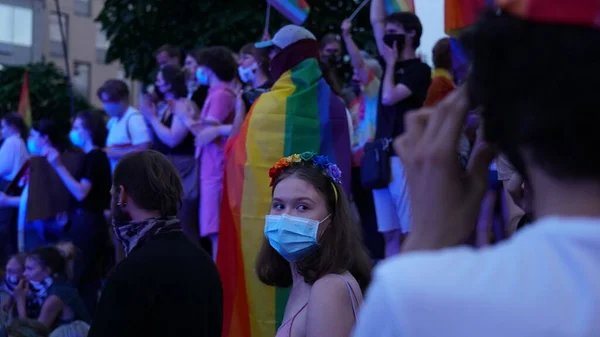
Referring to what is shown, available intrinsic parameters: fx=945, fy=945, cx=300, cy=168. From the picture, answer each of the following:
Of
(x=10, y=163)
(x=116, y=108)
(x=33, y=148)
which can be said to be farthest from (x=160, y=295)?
(x=10, y=163)

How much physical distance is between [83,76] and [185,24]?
89.2 feet

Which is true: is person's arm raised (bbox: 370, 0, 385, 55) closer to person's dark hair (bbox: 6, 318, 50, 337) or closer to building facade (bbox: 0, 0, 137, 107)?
person's dark hair (bbox: 6, 318, 50, 337)

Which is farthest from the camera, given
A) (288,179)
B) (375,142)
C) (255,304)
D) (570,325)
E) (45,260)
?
(45,260)

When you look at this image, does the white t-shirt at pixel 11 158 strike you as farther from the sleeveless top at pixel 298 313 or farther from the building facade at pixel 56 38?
the building facade at pixel 56 38

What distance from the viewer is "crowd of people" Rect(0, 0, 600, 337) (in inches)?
51.3

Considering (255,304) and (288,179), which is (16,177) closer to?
(255,304)

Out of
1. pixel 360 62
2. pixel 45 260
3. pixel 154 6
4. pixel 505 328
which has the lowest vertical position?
pixel 45 260

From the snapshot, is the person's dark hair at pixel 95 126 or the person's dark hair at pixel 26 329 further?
the person's dark hair at pixel 95 126

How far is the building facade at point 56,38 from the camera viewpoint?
115ft

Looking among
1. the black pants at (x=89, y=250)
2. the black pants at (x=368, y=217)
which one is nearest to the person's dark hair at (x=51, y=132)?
the black pants at (x=89, y=250)

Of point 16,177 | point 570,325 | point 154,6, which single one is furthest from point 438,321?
point 154,6

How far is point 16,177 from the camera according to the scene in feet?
32.4

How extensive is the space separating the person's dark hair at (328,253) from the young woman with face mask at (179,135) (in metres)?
3.06

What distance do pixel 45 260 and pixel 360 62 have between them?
9.92 feet
